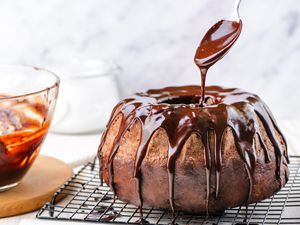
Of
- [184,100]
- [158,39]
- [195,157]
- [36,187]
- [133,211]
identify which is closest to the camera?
[195,157]

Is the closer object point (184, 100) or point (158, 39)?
point (184, 100)

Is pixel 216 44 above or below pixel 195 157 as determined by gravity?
above

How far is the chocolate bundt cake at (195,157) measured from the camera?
195cm

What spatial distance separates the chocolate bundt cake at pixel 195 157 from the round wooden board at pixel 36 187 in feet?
1.03

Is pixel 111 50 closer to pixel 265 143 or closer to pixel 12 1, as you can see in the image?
pixel 12 1

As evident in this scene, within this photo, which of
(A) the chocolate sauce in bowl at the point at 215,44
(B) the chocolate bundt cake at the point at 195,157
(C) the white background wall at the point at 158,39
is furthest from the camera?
(C) the white background wall at the point at 158,39

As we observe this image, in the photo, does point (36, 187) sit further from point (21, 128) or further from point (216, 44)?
point (216, 44)

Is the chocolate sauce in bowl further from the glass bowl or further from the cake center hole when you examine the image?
the glass bowl

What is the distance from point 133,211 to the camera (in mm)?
2105

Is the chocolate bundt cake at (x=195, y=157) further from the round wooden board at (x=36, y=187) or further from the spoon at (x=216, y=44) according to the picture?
the round wooden board at (x=36, y=187)

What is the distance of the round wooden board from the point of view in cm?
221

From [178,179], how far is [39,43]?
1828 millimetres

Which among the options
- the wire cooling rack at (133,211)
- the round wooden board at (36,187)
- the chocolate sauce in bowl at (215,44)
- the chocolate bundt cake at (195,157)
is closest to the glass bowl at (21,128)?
the round wooden board at (36,187)

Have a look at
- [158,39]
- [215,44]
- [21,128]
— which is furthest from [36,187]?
[158,39]
